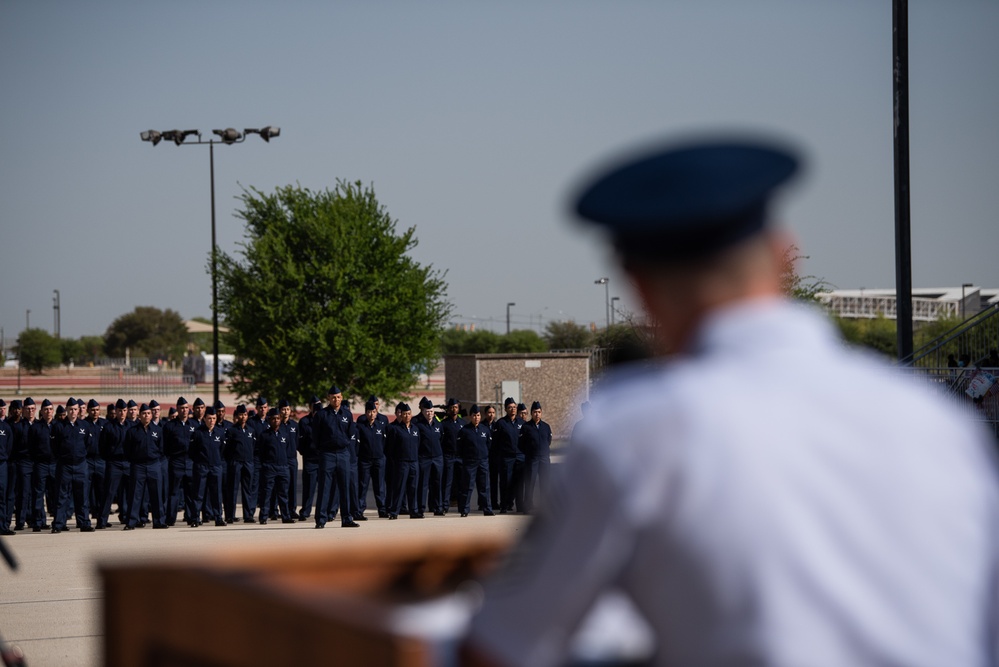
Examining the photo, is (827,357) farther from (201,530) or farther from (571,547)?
(201,530)

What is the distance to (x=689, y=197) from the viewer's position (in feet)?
4.92

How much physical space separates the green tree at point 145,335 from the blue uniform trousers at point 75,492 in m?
95.3

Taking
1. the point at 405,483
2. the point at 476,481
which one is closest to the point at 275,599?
the point at 405,483

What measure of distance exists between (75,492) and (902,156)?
1253cm

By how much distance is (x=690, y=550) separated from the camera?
134 centimetres

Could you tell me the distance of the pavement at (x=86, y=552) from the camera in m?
8.09

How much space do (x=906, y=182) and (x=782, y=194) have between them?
1279 cm

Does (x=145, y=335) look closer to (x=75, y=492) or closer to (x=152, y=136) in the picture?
(x=152, y=136)

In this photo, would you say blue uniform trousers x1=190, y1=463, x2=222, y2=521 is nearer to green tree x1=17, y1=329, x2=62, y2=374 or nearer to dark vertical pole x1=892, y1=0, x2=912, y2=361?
dark vertical pole x1=892, y1=0, x2=912, y2=361

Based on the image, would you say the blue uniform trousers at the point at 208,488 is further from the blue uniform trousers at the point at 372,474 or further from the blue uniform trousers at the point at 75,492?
the blue uniform trousers at the point at 372,474

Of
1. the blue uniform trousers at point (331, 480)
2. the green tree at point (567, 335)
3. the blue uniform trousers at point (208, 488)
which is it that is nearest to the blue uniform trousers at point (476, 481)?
the blue uniform trousers at point (331, 480)

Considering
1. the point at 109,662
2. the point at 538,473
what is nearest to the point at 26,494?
the point at 538,473

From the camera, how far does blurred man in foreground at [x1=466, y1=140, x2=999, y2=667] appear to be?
1348mm

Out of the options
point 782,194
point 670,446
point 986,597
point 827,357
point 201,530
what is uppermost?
point 782,194
